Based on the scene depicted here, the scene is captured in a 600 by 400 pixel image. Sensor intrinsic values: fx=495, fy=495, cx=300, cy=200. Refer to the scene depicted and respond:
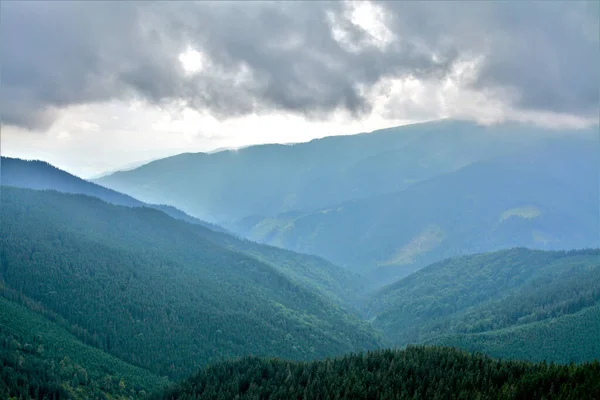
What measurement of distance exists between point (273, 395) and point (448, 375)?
161ft

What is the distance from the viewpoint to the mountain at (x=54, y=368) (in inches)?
5645

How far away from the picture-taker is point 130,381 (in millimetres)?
182125

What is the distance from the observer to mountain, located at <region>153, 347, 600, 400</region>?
113438 mm

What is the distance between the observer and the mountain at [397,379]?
113 meters

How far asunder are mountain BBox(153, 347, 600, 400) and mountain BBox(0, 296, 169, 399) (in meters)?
24.2

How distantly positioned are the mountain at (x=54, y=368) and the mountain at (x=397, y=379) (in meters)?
24.2

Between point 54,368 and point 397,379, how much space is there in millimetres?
109486

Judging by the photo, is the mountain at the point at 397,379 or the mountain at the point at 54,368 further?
the mountain at the point at 54,368

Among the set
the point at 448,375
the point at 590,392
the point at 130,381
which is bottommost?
the point at 130,381

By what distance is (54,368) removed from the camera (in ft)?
528

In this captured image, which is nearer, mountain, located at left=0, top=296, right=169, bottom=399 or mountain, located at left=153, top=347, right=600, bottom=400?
A: mountain, located at left=153, top=347, right=600, bottom=400

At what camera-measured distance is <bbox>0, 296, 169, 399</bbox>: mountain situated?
5645 inches

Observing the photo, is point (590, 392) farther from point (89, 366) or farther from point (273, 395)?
point (89, 366)

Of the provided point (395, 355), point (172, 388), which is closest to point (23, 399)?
point (172, 388)
